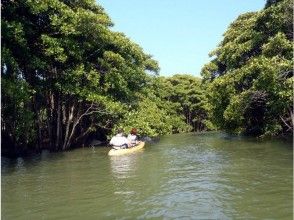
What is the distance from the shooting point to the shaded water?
961cm

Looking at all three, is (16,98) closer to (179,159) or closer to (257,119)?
(179,159)

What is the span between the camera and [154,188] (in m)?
12.4

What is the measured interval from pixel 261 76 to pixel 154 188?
11480 millimetres

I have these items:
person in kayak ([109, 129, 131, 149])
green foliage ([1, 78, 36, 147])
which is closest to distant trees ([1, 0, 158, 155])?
green foliage ([1, 78, 36, 147])

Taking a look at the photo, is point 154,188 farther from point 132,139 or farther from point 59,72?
point 59,72

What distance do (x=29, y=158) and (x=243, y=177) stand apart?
12615 millimetres

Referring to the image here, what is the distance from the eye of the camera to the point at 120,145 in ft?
76.8

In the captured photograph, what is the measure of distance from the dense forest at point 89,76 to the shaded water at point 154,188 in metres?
→ 4.55

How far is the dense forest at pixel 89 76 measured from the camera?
2088 centimetres

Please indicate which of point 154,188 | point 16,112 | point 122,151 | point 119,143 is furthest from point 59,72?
point 154,188

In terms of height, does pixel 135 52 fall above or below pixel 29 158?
above

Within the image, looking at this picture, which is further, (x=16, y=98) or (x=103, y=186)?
(x=16, y=98)

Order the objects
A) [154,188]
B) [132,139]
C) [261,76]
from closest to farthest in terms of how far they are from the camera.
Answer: [154,188]
[261,76]
[132,139]

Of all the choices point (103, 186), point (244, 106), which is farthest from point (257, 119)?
point (103, 186)
